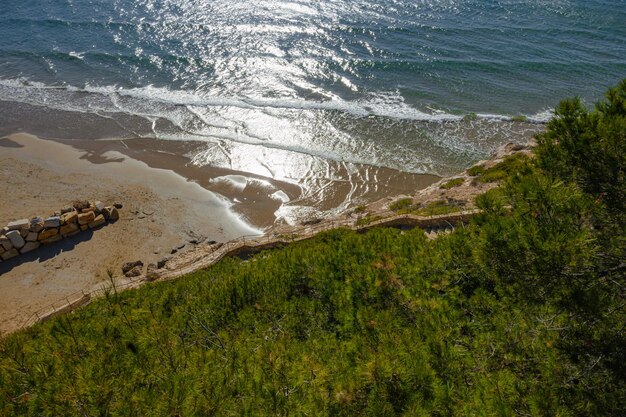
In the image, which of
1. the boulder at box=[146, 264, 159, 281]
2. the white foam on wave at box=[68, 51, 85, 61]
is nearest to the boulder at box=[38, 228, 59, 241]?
the boulder at box=[146, 264, 159, 281]

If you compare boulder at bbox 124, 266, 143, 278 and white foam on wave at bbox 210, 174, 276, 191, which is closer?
boulder at bbox 124, 266, 143, 278

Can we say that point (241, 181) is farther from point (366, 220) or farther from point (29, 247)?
point (29, 247)

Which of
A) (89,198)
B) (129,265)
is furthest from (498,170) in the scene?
(89,198)

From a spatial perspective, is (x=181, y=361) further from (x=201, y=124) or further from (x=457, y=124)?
(x=457, y=124)

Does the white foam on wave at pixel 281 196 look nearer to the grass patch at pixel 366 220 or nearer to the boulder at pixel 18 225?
the grass patch at pixel 366 220

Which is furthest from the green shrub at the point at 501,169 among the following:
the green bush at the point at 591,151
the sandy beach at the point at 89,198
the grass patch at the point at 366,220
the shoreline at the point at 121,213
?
the sandy beach at the point at 89,198

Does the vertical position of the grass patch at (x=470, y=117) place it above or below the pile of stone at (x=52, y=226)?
above

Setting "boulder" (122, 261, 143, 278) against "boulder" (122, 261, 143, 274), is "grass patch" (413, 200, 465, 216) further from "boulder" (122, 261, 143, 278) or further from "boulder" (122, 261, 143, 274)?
"boulder" (122, 261, 143, 274)
